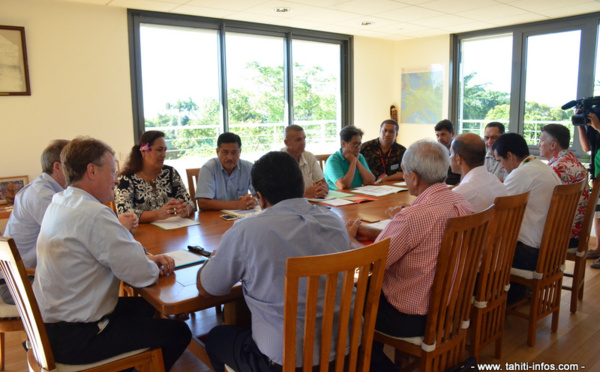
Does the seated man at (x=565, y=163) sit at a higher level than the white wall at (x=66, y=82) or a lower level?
lower

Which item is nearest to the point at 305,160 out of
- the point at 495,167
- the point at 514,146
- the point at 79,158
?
the point at 514,146

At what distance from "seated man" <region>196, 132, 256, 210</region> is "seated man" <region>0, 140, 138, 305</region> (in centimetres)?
72

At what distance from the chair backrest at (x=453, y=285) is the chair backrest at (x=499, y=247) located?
7.7 inches

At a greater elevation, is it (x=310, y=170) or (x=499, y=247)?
(x=310, y=170)

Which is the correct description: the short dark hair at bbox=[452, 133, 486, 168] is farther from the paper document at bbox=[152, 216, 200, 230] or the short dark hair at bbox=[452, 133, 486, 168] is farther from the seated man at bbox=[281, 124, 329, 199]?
the paper document at bbox=[152, 216, 200, 230]

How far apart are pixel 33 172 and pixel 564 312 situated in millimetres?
4481

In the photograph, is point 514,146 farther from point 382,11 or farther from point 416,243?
point 382,11

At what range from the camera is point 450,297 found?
5.97ft

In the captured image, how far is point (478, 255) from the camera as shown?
184 cm

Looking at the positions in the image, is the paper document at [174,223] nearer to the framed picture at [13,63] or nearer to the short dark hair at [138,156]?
the short dark hair at [138,156]

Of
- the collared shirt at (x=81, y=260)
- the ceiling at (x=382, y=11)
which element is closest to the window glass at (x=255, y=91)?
the ceiling at (x=382, y=11)

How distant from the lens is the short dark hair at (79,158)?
1.73 m

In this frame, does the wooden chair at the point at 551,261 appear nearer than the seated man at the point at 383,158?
Yes

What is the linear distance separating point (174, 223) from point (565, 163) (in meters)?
2.58
